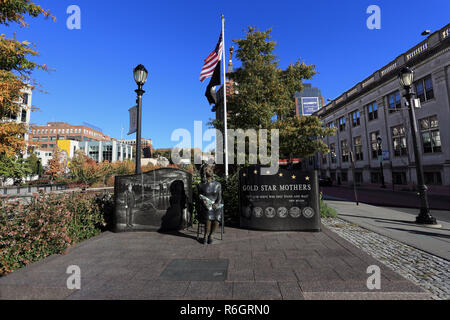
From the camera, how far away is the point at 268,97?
10703 mm

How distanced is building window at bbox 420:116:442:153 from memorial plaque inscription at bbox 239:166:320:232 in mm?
20793

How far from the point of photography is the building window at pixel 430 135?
743 inches

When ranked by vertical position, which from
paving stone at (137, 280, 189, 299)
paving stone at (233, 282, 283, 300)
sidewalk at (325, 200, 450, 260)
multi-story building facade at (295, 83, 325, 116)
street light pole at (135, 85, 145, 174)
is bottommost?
sidewalk at (325, 200, 450, 260)

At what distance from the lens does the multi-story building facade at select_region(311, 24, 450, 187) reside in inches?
715

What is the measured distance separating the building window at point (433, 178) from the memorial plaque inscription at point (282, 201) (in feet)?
66.7

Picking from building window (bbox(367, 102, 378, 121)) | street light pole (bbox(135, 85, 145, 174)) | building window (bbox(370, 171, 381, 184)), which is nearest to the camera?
street light pole (bbox(135, 85, 145, 174))

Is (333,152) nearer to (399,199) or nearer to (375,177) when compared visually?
(375,177)

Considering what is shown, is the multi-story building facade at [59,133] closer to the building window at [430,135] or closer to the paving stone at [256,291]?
the paving stone at [256,291]

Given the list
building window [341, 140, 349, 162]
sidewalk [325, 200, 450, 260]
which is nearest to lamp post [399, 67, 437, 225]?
sidewalk [325, 200, 450, 260]

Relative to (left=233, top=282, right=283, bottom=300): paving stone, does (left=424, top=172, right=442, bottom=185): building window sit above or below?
above

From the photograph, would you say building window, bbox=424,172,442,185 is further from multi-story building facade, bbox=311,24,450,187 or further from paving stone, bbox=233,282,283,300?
paving stone, bbox=233,282,283,300

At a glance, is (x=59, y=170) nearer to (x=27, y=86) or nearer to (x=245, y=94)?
(x=27, y=86)

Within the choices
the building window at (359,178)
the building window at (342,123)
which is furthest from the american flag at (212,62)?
the building window at (342,123)

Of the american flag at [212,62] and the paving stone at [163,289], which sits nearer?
the paving stone at [163,289]
